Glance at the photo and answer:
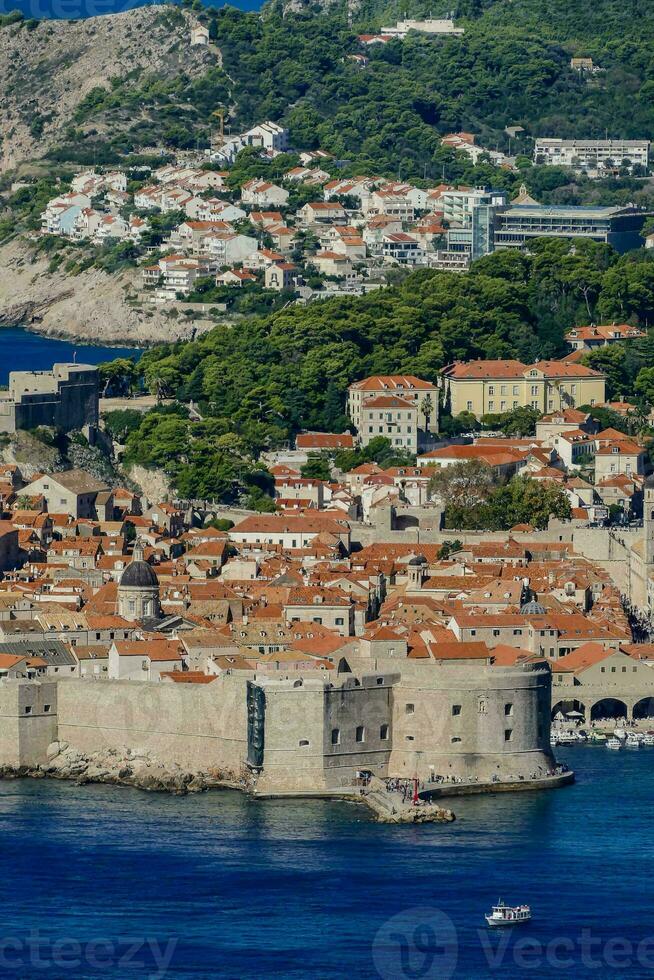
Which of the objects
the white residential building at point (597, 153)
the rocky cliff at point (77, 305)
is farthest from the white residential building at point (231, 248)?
the white residential building at point (597, 153)

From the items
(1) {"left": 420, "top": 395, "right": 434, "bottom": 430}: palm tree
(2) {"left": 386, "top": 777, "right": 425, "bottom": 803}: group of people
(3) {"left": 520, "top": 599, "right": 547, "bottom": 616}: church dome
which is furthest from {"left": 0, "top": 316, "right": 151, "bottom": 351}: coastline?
(2) {"left": 386, "top": 777, "right": 425, "bottom": 803}: group of people

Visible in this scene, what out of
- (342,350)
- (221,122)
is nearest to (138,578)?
(342,350)

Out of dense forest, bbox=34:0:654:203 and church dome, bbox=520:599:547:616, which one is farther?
dense forest, bbox=34:0:654:203

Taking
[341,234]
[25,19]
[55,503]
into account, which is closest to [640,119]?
[341,234]

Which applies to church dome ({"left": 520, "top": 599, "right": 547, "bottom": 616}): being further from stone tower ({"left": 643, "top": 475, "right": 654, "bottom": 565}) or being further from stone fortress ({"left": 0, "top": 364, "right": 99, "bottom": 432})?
stone fortress ({"left": 0, "top": 364, "right": 99, "bottom": 432})

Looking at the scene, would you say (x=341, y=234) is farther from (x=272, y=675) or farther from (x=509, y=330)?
(x=272, y=675)

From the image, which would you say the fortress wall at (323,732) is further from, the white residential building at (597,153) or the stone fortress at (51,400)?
the white residential building at (597,153)
